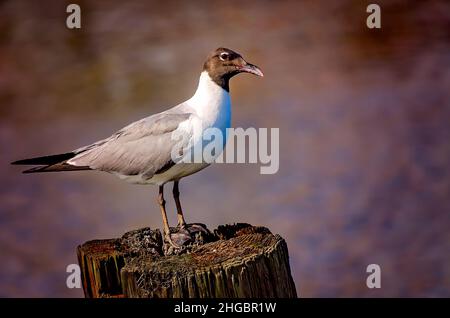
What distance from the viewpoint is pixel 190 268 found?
305 centimetres

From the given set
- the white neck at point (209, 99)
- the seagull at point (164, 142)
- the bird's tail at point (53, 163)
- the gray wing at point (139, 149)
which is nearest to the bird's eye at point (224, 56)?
the seagull at point (164, 142)

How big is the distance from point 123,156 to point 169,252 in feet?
2.18

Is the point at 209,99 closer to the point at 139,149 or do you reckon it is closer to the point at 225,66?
the point at 225,66

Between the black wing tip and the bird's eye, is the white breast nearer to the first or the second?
the bird's eye

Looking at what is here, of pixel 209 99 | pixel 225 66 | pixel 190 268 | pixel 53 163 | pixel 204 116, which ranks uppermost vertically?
pixel 225 66

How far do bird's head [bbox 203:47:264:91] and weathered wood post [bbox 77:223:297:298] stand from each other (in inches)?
36.7

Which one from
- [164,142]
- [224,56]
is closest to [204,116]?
[164,142]

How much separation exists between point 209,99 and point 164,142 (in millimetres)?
364

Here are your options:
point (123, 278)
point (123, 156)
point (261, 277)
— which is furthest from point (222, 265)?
point (123, 156)

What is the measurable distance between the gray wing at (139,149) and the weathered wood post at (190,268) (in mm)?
426

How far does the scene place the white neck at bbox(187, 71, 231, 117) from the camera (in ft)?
12.5

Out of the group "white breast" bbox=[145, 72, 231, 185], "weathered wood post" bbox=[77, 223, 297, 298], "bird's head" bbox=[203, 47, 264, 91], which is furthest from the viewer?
"bird's head" bbox=[203, 47, 264, 91]

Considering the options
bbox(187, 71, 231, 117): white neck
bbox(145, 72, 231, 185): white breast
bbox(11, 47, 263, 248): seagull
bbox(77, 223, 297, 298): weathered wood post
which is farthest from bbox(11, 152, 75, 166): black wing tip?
bbox(187, 71, 231, 117): white neck

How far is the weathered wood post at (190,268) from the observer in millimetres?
2998
